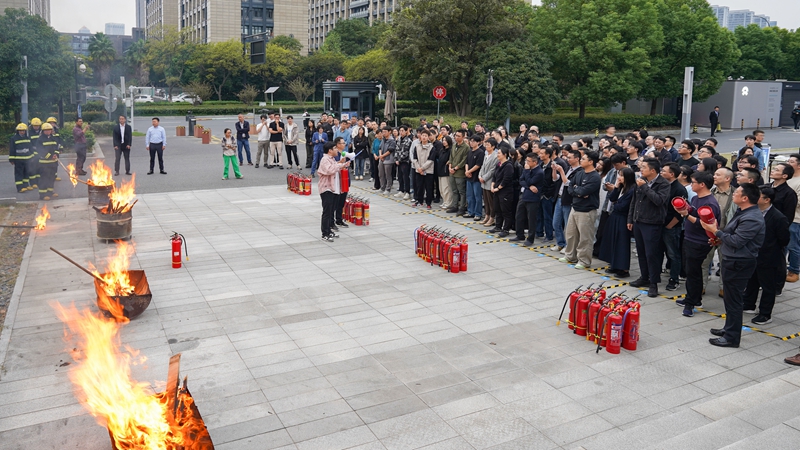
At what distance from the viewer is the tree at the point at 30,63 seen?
1144 inches

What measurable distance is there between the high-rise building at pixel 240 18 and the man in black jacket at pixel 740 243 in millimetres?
109798

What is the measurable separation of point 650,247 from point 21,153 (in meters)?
16.8

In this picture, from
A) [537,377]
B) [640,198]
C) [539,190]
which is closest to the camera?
[537,377]

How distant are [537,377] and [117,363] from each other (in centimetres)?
484

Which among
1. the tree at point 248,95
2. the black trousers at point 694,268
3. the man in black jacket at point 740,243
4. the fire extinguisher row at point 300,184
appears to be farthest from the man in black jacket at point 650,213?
the tree at point 248,95

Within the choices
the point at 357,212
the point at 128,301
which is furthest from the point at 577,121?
the point at 128,301

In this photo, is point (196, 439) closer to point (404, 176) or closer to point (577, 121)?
point (404, 176)

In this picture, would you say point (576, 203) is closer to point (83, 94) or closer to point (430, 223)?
point (430, 223)

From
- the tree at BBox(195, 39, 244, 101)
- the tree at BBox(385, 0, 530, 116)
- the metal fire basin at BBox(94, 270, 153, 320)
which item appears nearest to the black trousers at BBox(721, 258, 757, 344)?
the metal fire basin at BBox(94, 270, 153, 320)

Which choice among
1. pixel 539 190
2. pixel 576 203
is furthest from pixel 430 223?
pixel 576 203

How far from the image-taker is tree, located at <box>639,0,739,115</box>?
4262 centimetres

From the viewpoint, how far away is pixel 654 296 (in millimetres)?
10516

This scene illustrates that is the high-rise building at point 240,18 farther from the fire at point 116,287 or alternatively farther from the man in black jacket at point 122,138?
the fire at point 116,287

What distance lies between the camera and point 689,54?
43.0 metres
